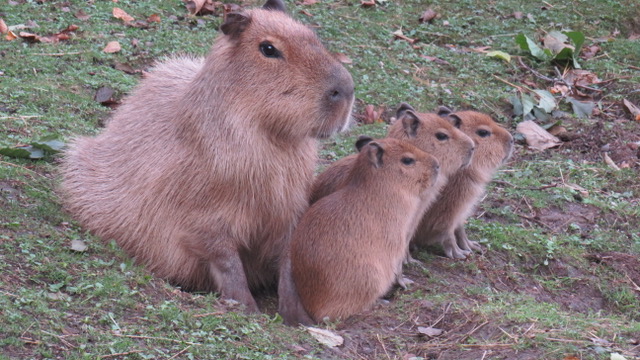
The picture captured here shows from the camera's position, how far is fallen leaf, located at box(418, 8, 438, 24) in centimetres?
880

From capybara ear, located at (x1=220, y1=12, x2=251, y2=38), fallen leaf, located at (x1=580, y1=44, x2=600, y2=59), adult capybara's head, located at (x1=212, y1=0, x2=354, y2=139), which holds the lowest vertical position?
fallen leaf, located at (x1=580, y1=44, x2=600, y2=59)

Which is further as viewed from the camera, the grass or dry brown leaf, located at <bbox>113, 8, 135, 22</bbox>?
dry brown leaf, located at <bbox>113, 8, 135, 22</bbox>

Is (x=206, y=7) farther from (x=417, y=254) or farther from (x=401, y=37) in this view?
(x=417, y=254)

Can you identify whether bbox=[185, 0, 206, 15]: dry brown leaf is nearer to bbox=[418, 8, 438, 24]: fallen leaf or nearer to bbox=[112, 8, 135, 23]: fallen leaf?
bbox=[112, 8, 135, 23]: fallen leaf

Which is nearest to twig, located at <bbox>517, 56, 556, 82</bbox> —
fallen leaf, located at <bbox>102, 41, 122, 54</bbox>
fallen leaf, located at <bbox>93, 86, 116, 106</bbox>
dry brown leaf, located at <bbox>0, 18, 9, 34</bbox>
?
fallen leaf, located at <bbox>102, 41, 122, 54</bbox>

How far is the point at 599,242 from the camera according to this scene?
544cm

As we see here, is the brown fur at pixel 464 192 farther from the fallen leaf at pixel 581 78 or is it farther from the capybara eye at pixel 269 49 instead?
the fallen leaf at pixel 581 78

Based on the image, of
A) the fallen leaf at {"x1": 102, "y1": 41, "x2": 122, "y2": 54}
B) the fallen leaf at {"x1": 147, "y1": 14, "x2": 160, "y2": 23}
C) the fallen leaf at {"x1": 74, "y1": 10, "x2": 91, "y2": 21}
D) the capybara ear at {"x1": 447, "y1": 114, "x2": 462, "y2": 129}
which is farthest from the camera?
the fallen leaf at {"x1": 147, "y1": 14, "x2": 160, "y2": 23}

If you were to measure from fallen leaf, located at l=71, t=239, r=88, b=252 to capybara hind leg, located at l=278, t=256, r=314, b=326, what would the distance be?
95 cm

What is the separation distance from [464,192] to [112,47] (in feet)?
10.7

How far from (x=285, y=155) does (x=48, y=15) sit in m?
3.87

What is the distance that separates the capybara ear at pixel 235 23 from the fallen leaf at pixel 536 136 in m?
3.34

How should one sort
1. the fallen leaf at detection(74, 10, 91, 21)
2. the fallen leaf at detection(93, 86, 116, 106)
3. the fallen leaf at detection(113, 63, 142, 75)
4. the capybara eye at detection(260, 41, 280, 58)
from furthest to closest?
the fallen leaf at detection(74, 10, 91, 21) → the fallen leaf at detection(113, 63, 142, 75) → the fallen leaf at detection(93, 86, 116, 106) → the capybara eye at detection(260, 41, 280, 58)

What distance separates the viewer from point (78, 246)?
4289 mm
